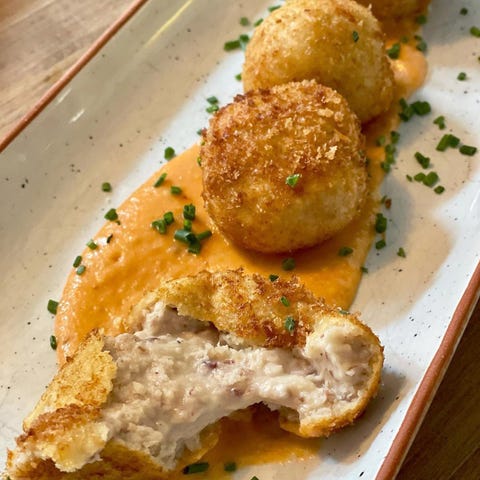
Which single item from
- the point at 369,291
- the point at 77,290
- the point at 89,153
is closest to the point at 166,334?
the point at 77,290

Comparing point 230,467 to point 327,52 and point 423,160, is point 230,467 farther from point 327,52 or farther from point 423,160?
point 327,52

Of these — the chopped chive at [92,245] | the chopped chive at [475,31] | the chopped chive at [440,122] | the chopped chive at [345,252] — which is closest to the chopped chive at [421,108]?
the chopped chive at [440,122]

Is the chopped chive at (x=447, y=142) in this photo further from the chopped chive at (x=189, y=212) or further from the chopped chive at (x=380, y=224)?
the chopped chive at (x=189, y=212)

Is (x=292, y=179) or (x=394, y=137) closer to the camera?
(x=292, y=179)

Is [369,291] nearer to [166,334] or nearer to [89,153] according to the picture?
[166,334]

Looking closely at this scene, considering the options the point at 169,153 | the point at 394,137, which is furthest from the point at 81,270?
the point at 394,137

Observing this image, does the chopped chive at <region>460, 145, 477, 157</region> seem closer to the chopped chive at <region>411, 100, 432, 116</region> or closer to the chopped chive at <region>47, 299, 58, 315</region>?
the chopped chive at <region>411, 100, 432, 116</region>

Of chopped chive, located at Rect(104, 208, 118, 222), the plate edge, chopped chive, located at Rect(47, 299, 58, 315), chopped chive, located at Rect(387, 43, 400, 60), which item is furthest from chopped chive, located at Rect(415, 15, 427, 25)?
chopped chive, located at Rect(47, 299, 58, 315)
